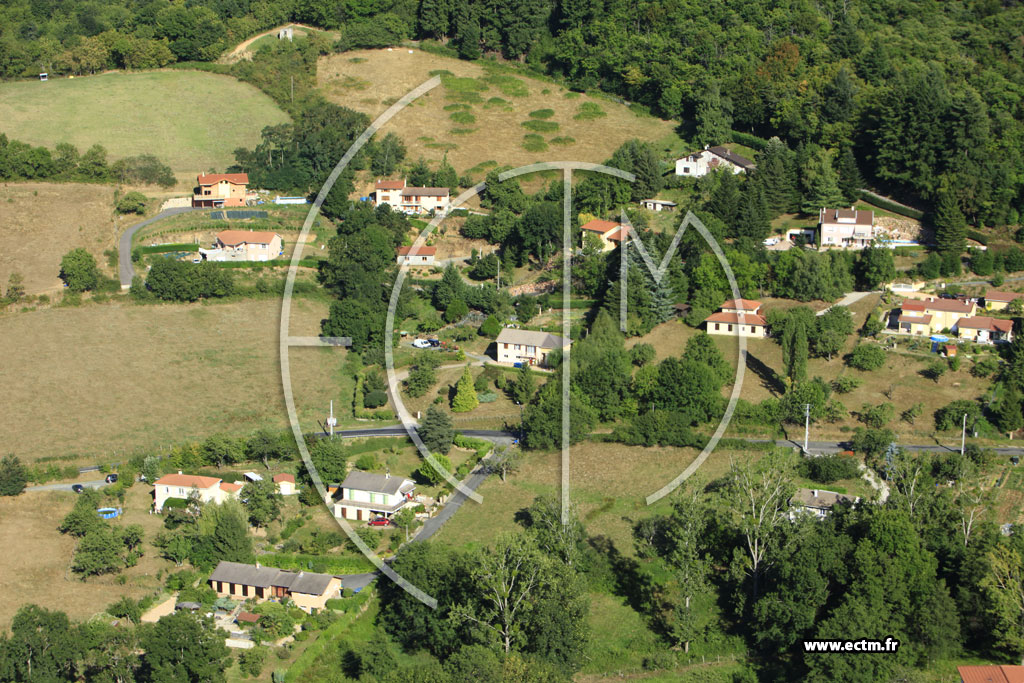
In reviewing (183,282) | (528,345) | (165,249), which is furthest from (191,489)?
(165,249)

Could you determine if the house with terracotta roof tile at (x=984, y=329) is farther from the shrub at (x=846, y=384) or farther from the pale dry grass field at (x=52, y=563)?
the pale dry grass field at (x=52, y=563)

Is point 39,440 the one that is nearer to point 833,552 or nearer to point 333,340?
point 333,340

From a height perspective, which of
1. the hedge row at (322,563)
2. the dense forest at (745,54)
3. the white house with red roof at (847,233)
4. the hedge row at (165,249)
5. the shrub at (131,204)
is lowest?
the hedge row at (322,563)

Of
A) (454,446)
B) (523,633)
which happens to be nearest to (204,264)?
(454,446)

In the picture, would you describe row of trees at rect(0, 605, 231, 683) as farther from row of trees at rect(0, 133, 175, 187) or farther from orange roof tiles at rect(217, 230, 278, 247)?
row of trees at rect(0, 133, 175, 187)

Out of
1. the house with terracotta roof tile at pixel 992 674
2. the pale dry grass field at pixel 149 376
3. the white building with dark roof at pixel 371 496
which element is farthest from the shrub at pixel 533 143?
the house with terracotta roof tile at pixel 992 674
